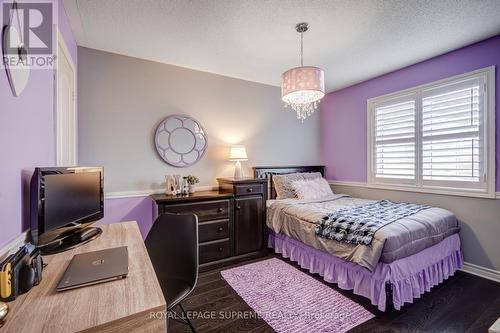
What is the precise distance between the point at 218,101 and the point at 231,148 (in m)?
0.74

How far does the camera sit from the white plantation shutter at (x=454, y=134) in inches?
104

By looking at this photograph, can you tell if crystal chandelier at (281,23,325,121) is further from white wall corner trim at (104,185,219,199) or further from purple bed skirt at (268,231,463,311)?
white wall corner trim at (104,185,219,199)

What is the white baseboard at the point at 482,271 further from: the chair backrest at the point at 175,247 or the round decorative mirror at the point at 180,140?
the round decorative mirror at the point at 180,140

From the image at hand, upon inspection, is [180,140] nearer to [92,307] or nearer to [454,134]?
[92,307]

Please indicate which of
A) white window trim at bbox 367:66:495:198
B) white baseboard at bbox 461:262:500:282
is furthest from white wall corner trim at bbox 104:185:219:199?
white baseboard at bbox 461:262:500:282

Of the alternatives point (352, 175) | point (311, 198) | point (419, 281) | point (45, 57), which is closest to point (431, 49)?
point (352, 175)

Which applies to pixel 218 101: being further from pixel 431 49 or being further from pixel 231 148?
pixel 431 49

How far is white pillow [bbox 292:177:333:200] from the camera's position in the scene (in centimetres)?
346

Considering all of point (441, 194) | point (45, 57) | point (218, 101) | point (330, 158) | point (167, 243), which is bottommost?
point (167, 243)

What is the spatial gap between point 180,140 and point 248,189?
114cm

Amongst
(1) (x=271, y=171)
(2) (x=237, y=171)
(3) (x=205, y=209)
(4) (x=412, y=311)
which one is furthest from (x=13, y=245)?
(1) (x=271, y=171)

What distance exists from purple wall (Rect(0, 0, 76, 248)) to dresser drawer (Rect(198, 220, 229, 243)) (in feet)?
5.30

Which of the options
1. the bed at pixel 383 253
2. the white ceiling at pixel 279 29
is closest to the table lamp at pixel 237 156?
the bed at pixel 383 253

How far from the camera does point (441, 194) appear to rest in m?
2.91
